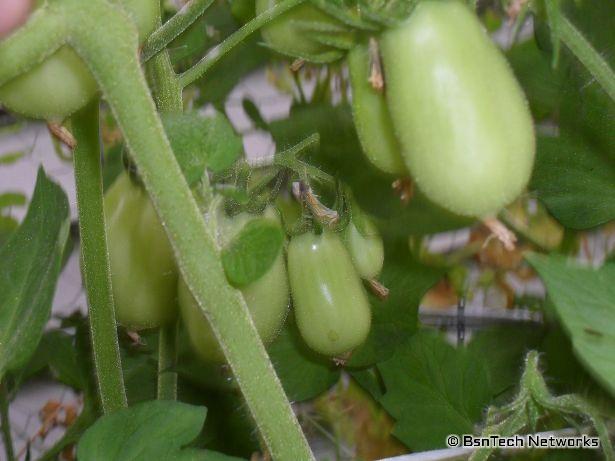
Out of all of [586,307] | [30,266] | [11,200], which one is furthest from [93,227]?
[11,200]

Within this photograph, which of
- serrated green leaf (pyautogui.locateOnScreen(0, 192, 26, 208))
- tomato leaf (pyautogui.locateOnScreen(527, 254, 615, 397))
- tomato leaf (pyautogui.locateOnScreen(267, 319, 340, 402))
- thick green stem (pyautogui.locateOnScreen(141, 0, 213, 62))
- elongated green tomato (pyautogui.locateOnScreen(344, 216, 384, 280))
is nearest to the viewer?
tomato leaf (pyautogui.locateOnScreen(527, 254, 615, 397))

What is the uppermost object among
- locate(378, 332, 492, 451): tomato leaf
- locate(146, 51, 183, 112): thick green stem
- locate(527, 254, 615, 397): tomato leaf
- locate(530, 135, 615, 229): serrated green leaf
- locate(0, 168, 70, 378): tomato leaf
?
locate(146, 51, 183, 112): thick green stem

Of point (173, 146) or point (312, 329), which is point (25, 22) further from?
point (312, 329)

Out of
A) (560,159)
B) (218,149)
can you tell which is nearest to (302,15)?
(218,149)

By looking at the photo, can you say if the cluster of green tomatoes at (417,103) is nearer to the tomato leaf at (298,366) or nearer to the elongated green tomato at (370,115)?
the elongated green tomato at (370,115)

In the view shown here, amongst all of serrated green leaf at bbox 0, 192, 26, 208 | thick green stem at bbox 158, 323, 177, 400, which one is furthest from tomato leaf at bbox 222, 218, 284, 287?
serrated green leaf at bbox 0, 192, 26, 208

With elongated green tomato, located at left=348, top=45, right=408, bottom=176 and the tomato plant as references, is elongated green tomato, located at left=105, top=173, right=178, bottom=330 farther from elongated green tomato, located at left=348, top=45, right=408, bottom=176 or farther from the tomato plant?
elongated green tomato, located at left=348, top=45, right=408, bottom=176

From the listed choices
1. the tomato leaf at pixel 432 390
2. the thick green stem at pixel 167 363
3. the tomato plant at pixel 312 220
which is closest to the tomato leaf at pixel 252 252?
the tomato plant at pixel 312 220
